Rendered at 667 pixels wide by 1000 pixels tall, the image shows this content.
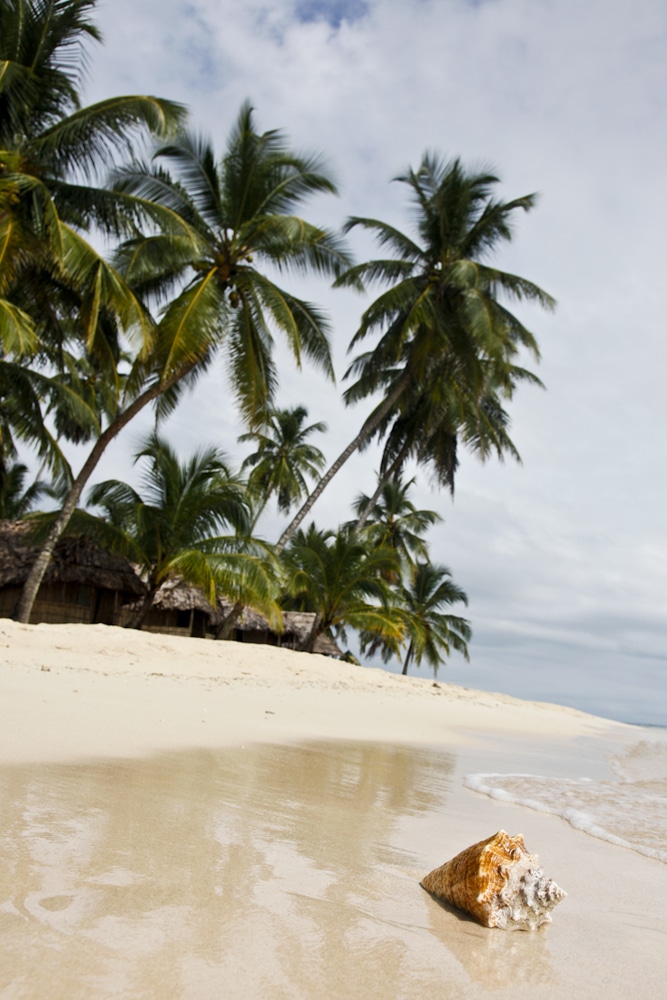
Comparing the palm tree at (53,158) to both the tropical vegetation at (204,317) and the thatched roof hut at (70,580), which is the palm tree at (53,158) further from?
the thatched roof hut at (70,580)

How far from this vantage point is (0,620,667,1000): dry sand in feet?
5.49

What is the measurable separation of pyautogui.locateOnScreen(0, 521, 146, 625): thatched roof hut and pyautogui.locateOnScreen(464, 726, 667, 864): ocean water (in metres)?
13.4

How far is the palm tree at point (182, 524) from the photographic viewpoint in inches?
601

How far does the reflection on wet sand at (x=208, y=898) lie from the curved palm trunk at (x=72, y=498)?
10.8 meters

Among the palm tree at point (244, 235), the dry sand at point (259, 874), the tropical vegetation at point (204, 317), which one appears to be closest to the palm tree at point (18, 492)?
the tropical vegetation at point (204, 317)

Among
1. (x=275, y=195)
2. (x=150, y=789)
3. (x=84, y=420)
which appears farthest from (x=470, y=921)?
(x=84, y=420)

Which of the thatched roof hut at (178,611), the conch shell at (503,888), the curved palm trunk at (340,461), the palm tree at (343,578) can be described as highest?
the curved palm trunk at (340,461)

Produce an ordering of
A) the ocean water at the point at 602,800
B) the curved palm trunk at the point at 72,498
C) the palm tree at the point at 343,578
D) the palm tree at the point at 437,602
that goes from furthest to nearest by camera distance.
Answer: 1. the palm tree at the point at 437,602
2. the palm tree at the point at 343,578
3. the curved palm trunk at the point at 72,498
4. the ocean water at the point at 602,800

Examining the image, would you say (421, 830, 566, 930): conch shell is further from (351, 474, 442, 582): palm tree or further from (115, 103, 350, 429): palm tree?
(351, 474, 442, 582): palm tree

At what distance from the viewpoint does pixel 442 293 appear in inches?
739

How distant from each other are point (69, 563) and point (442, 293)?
11239 millimetres

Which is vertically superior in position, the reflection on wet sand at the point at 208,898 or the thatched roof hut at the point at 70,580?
the thatched roof hut at the point at 70,580

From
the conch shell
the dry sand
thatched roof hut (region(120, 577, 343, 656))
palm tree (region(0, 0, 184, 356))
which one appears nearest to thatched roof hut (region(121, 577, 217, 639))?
thatched roof hut (region(120, 577, 343, 656))

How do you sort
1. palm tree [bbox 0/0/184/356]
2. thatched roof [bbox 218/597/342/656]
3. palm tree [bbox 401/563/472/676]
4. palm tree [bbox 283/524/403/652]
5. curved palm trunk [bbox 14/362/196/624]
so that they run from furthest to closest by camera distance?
palm tree [bbox 401/563/472/676] → thatched roof [bbox 218/597/342/656] → palm tree [bbox 283/524/403/652] → curved palm trunk [bbox 14/362/196/624] → palm tree [bbox 0/0/184/356]
